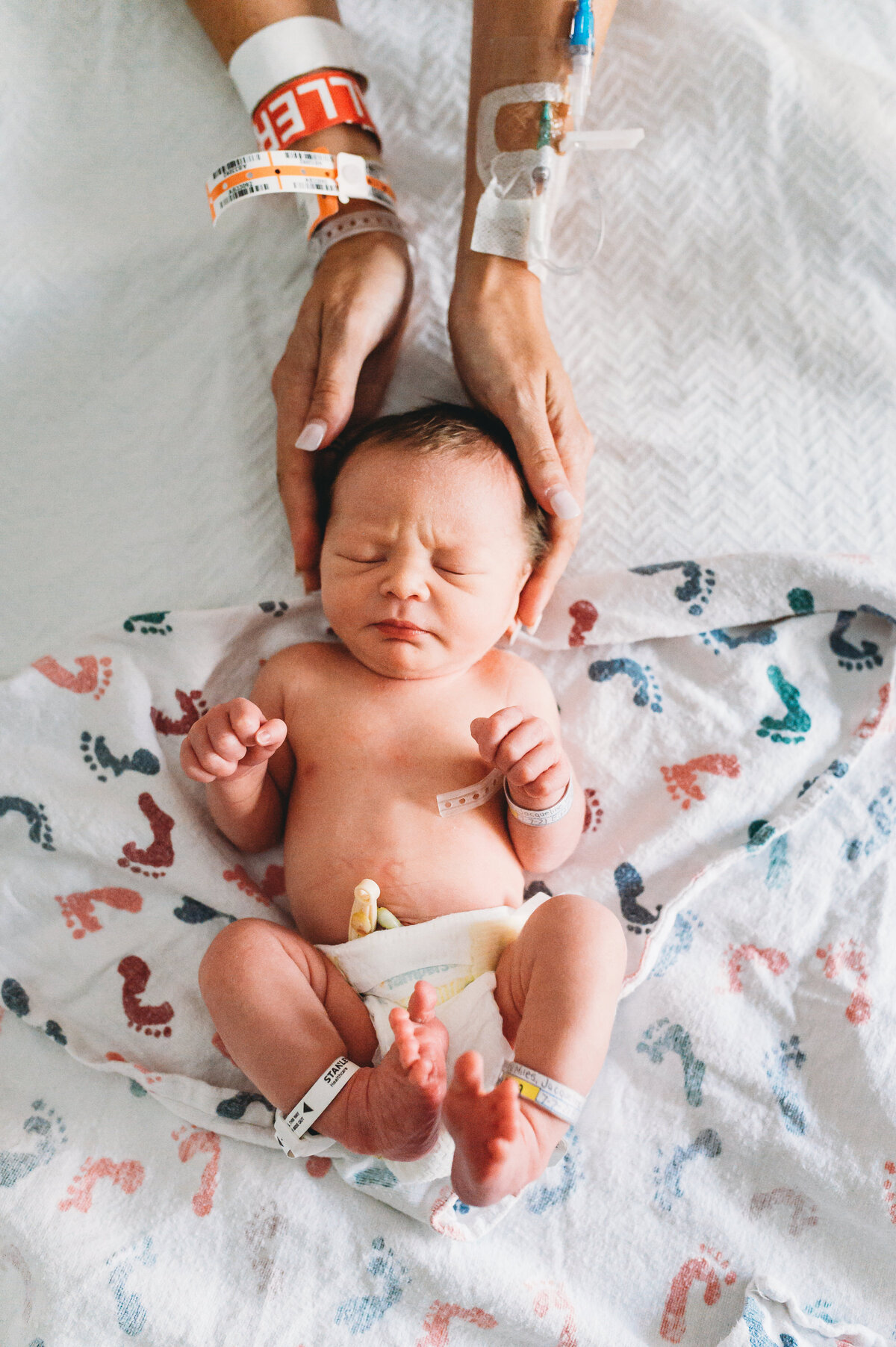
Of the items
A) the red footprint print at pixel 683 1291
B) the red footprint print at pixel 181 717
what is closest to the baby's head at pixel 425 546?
the red footprint print at pixel 181 717

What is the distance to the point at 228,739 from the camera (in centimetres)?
121

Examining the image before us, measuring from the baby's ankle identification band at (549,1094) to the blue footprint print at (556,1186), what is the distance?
0.71 feet

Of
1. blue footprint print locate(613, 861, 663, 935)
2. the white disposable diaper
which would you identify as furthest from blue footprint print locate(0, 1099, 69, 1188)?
blue footprint print locate(613, 861, 663, 935)

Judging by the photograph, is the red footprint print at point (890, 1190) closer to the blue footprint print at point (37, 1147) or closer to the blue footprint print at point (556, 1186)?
the blue footprint print at point (556, 1186)

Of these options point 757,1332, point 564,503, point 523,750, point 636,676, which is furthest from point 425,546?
point 757,1332

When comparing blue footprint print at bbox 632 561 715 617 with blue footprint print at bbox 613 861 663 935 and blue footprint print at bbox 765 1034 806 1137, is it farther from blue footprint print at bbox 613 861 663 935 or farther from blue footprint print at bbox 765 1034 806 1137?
blue footprint print at bbox 765 1034 806 1137

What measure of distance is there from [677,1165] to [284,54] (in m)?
1.76

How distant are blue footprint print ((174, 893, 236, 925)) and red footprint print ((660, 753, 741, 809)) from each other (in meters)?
0.70

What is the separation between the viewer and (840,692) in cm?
156

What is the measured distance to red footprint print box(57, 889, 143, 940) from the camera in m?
1.41

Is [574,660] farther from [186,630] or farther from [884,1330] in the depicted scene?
[884,1330]

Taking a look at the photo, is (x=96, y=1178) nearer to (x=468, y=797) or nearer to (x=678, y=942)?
(x=468, y=797)

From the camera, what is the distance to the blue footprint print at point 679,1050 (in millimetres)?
1331

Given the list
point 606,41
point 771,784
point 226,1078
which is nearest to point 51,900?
point 226,1078
